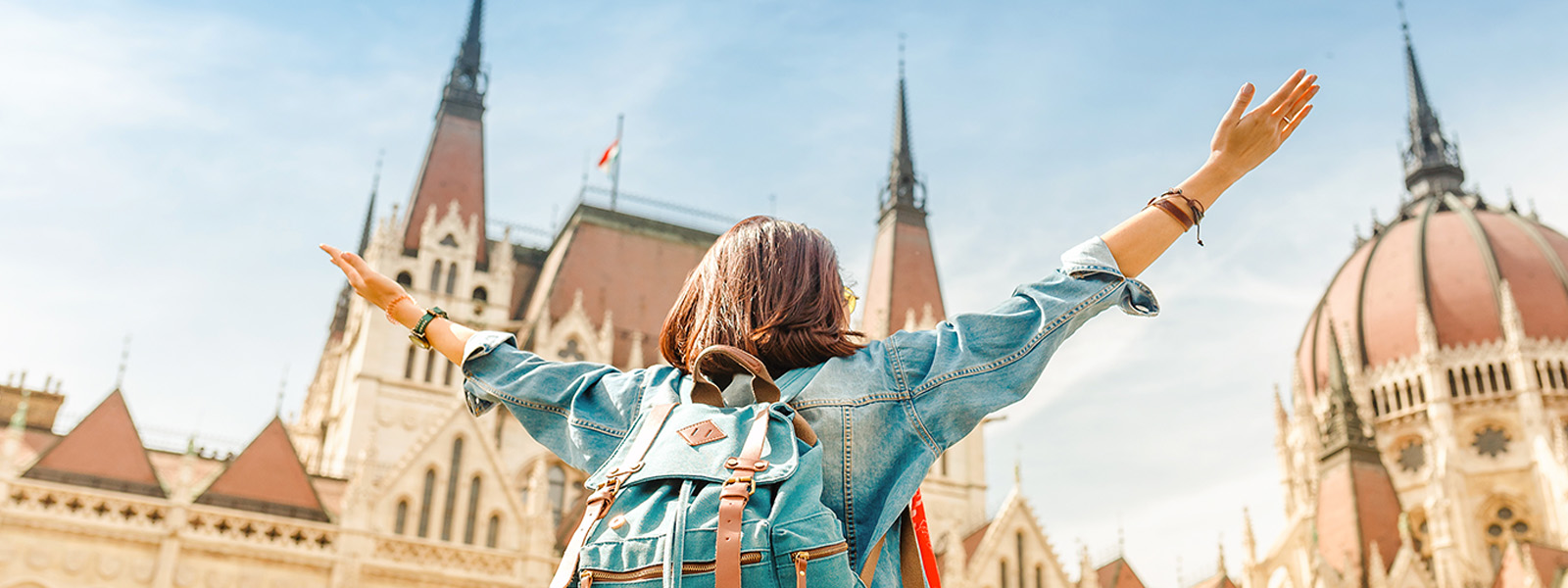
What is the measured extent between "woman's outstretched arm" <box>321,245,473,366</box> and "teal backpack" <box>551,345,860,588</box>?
2.85ft

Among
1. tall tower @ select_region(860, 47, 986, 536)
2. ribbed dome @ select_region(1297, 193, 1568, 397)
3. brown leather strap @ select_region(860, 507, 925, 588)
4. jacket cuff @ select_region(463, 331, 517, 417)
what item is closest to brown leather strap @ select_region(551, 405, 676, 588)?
brown leather strap @ select_region(860, 507, 925, 588)

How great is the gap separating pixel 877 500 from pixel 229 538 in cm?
2587

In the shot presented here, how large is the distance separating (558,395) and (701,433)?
67 centimetres

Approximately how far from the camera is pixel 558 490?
32500mm

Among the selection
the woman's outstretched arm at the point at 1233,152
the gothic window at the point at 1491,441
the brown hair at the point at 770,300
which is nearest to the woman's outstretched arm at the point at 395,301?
the brown hair at the point at 770,300

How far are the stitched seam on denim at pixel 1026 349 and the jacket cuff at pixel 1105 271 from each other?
0.03 meters

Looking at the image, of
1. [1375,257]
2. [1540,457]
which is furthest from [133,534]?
[1375,257]

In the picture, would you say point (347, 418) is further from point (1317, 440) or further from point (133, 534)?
point (1317, 440)

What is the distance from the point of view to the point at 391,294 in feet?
11.8

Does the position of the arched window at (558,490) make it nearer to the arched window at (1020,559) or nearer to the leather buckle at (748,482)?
the arched window at (1020,559)

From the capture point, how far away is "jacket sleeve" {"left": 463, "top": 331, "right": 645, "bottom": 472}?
3.05m

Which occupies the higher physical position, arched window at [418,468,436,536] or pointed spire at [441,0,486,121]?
pointed spire at [441,0,486,121]

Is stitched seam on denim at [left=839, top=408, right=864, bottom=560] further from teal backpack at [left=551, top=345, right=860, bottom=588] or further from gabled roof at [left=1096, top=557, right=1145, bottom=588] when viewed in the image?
gabled roof at [left=1096, top=557, right=1145, bottom=588]

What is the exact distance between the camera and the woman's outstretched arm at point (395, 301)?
11.2 feet
